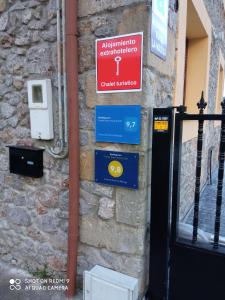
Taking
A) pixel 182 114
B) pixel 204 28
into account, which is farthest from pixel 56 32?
pixel 204 28

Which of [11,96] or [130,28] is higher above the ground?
[130,28]

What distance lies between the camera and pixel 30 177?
7.22 ft

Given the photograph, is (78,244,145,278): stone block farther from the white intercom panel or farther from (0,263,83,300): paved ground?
the white intercom panel

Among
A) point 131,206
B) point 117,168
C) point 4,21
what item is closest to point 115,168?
point 117,168

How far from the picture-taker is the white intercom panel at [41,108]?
195cm

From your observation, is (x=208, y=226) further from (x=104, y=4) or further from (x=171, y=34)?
(x=104, y=4)

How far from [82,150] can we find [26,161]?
1.83ft

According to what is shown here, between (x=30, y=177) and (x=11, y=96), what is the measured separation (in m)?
0.71

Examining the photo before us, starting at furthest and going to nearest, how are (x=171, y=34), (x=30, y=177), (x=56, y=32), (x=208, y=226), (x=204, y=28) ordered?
1. (x=204, y=28)
2. (x=208, y=226)
3. (x=30, y=177)
4. (x=171, y=34)
5. (x=56, y=32)

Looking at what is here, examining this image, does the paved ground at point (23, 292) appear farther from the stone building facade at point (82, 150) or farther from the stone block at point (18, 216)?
the stone block at point (18, 216)

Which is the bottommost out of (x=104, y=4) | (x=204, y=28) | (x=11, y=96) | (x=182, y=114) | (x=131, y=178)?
(x=131, y=178)

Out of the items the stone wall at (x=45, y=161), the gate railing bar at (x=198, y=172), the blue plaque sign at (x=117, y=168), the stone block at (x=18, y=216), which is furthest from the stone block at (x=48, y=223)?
the gate railing bar at (x=198, y=172)

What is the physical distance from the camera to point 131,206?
1755 mm

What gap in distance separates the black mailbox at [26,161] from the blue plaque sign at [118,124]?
0.59 meters
